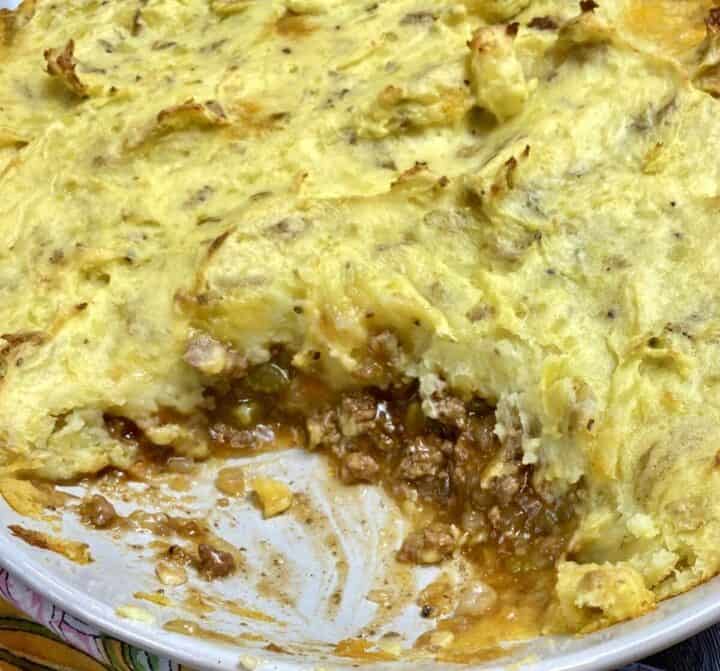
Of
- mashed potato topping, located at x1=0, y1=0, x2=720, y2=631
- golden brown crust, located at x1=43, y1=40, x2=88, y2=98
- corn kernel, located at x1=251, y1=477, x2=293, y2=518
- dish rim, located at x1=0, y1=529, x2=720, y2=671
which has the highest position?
golden brown crust, located at x1=43, y1=40, x2=88, y2=98

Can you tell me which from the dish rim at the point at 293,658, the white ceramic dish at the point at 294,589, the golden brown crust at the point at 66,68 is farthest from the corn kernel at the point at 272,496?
the golden brown crust at the point at 66,68

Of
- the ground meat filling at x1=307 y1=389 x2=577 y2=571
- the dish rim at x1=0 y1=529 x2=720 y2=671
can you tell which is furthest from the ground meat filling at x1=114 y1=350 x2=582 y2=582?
the dish rim at x1=0 y1=529 x2=720 y2=671

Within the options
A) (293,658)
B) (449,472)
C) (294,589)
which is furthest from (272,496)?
(293,658)

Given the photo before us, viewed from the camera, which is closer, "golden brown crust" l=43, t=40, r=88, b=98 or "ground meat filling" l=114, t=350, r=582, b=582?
"ground meat filling" l=114, t=350, r=582, b=582

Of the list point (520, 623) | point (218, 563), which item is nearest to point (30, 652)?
point (218, 563)

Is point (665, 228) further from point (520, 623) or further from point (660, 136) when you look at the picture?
point (520, 623)

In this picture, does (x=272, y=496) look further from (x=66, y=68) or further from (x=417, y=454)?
(x=66, y=68)

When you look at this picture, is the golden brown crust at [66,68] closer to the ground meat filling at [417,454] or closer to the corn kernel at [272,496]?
the ground meat filling at [417,454]

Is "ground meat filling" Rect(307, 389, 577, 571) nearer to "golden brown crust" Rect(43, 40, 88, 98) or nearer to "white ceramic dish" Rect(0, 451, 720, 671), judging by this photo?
"white ceramic dish" Rect(0, 451, 720, 671)
